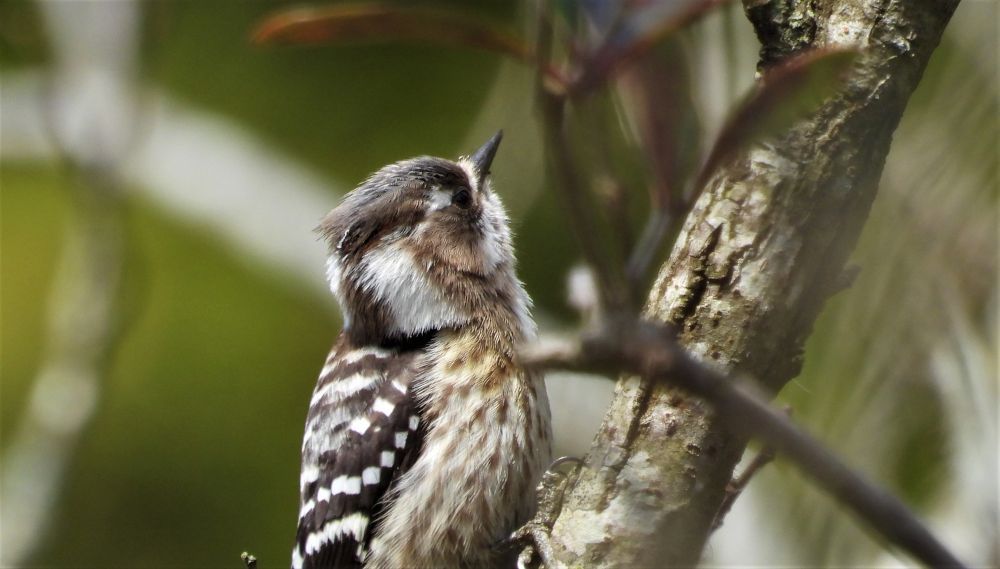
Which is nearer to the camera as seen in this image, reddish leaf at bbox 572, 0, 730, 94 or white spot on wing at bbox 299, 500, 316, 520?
reddish leaf at bbox 572, 0, 730, 94

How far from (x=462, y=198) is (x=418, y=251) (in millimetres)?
323

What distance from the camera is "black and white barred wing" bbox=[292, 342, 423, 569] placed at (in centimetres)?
329

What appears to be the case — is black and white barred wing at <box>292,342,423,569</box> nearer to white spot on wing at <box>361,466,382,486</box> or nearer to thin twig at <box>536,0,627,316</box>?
white spot on wing at <box>361,466,382,486</box>

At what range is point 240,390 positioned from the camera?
7.97m

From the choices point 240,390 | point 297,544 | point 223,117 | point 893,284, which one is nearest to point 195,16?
point 223,117

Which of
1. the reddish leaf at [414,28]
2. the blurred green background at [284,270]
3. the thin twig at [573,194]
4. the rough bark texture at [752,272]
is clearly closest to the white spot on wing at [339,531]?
the rough bark texture at [752,272]

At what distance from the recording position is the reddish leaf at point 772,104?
4.33ft

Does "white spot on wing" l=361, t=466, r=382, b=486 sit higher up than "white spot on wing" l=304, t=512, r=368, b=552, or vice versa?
"white spot on wing" l=361, t=466, r=382, b=486

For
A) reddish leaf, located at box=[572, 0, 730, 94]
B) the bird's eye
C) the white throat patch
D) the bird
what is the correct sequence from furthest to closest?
the bird's eye, the white throat patch, the bird, reddish leaf, located at box=[572, 0, 730, 94]

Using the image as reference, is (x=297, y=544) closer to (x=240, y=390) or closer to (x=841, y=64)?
(x=841, y=64)

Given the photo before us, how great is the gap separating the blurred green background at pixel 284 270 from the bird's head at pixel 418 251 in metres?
0.33

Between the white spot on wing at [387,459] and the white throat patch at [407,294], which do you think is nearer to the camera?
the white spot on wing at [387,459]

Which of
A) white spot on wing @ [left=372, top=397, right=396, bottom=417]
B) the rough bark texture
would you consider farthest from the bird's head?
the rough bark texture

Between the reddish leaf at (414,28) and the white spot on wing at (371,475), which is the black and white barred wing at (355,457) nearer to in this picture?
the white spot on wing at (371,475)
